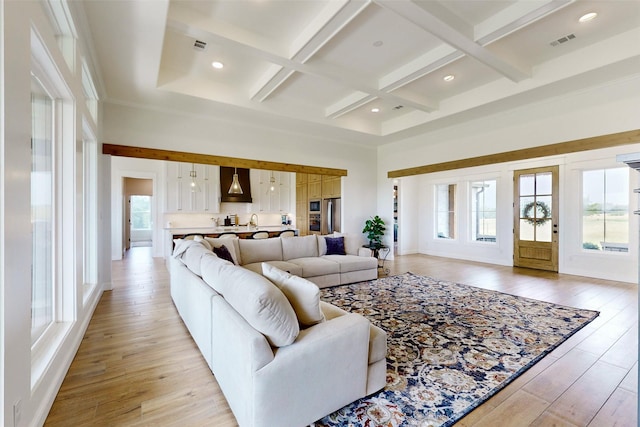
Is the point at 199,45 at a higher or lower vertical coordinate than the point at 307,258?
higher

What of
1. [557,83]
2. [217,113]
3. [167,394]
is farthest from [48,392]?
[557,83]

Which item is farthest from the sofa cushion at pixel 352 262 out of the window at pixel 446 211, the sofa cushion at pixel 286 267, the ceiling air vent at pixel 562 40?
the window at pixel 446 211

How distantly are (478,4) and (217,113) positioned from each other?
166 inches

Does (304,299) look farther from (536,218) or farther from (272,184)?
(272,184)

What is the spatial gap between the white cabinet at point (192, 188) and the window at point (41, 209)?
597cm

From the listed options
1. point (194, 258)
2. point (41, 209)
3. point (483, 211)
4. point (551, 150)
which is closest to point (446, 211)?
point (483, 211)

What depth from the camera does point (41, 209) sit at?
2.24m

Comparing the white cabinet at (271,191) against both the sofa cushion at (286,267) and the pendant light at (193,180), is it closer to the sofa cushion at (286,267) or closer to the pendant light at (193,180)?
the pendant light at (193,180)

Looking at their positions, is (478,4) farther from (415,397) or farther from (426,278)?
(426,278)

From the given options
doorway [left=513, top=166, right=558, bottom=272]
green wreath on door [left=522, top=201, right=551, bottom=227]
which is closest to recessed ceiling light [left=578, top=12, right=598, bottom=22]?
doorway [left=513, top=166, right=558, bottom=272]

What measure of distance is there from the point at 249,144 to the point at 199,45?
2.50 metres

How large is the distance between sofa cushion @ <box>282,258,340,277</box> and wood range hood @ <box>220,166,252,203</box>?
15.0ft

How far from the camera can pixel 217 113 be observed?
534cm

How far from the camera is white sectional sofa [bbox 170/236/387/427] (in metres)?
1.49
